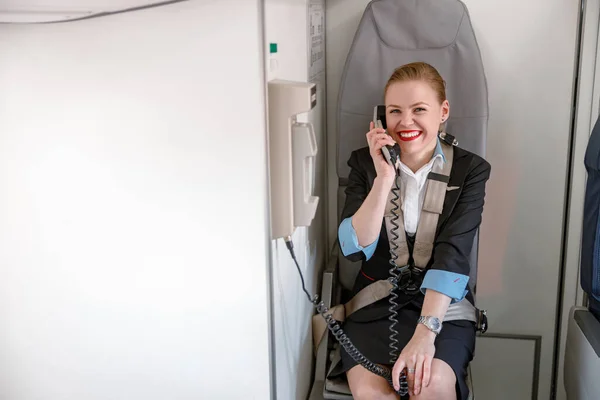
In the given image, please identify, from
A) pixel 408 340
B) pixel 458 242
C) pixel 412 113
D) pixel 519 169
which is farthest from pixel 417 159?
pixel 519 169

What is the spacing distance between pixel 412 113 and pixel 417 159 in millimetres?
144

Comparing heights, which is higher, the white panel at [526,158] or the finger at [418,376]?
the white panel at [526,158]

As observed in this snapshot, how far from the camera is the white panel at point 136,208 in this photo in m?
1.27

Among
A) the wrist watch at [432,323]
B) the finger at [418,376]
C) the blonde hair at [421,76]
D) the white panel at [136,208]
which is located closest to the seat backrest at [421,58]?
the blonde hair at [421,76]

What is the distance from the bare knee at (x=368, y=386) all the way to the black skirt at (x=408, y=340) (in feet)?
0.14

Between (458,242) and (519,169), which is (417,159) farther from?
(519,169)

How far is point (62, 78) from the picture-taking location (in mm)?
1284

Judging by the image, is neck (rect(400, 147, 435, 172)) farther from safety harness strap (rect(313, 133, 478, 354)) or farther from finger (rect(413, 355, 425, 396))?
finger (rect(413, 355, 425, 396))

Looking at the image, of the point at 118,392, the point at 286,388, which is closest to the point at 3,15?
the point at 118,392

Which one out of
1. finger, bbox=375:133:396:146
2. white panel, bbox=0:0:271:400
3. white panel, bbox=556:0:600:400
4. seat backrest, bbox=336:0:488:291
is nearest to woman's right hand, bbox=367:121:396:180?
finger, bbox=375:133:396:146

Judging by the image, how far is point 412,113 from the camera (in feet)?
6.05

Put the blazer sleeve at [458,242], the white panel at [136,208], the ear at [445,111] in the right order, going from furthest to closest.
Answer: the ear at [445,111]
the blazer sleeve at [458,242]
the white panel at [136,208]

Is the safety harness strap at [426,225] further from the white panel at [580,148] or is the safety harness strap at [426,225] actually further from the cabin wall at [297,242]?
the white panel at [580,148]

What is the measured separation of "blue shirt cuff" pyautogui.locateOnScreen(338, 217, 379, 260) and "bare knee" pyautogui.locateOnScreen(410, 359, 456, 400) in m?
0.36
